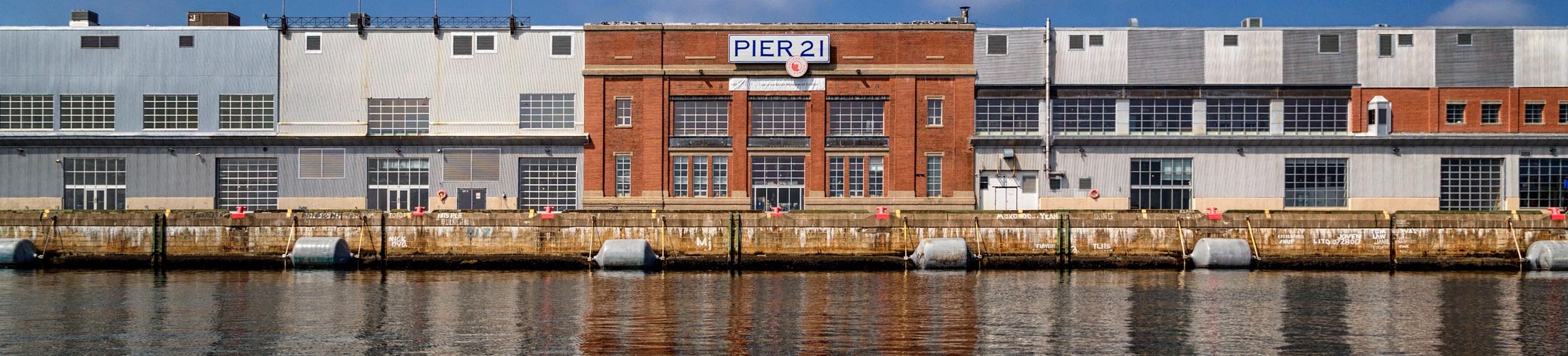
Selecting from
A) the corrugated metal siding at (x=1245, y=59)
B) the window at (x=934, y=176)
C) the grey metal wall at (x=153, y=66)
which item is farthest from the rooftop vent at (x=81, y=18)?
the corrugated metal siding at (x=1245, y=59)

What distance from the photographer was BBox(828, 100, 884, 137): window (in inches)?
2581

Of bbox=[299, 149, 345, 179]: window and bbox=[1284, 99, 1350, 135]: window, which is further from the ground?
bbox=[1284, 99, 1350, 135]: window

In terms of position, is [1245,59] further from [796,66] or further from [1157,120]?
[796,66]

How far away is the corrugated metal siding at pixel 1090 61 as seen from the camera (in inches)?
2549

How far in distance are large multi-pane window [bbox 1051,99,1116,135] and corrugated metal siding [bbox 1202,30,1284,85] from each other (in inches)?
204

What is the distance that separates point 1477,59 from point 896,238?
37.2 m

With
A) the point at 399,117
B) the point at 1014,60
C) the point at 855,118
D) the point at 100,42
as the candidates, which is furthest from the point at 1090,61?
the point at 100,42

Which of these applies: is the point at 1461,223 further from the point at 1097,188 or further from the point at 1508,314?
the point at 1097,188

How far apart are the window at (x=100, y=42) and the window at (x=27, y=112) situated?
331 centimetres

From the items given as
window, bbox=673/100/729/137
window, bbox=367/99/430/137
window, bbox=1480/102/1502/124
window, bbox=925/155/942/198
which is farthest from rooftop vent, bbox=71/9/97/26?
window, bbox=1480/102/1502/124

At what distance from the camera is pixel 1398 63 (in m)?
65.0

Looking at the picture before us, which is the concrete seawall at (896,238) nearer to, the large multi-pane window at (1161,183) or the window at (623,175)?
the large multi-pane window at (1161,183)

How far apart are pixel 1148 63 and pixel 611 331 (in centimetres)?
4230

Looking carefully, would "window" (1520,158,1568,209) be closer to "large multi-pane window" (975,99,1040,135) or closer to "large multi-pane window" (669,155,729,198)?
"large multi-pane window" (975,99,1040,135)
